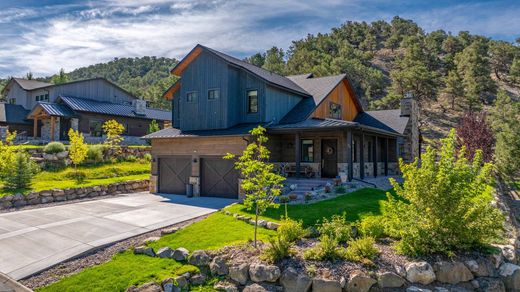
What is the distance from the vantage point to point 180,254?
7730 millimetres

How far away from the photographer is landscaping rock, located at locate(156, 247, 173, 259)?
791cm

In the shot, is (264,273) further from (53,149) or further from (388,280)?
(53,149)

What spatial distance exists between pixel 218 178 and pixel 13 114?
1104 inches

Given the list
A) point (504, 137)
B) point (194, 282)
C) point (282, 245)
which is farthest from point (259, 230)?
point (504, 137)

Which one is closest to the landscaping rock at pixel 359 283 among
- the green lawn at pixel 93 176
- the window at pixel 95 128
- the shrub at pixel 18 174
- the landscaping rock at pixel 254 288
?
the landscaping rock at pixel 254 288

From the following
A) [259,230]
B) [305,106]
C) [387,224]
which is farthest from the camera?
[305,106]

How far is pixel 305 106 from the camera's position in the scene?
19219 mm

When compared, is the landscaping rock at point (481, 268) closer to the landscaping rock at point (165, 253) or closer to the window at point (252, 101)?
the landscaping rock at point (165, 253)

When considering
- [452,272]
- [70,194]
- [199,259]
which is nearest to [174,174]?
[70,194]

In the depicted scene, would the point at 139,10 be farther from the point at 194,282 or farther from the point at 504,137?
the point at 504,137

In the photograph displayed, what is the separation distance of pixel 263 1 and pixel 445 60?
49074mm

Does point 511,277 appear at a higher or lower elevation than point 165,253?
lower

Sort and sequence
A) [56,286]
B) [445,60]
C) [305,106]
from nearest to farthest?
1. [56,286]
2. [305,106]
3. [445,60]

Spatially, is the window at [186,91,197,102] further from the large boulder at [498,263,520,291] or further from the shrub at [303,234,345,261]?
the large boulder at [498,263,520,291]
